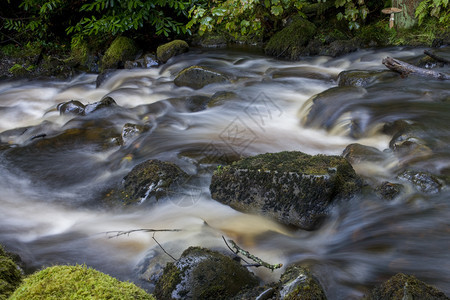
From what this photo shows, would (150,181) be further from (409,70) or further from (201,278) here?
(409,70)

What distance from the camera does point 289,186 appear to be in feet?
12.0

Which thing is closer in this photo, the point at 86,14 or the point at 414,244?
the point at 414,244

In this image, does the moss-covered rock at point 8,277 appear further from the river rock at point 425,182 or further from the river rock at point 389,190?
the river rock at point 425,182

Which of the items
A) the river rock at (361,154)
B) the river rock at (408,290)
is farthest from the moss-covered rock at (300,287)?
the river rock at (361,154)

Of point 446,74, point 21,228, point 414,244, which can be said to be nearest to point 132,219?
point 21,228

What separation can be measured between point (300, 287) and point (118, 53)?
8514 mm

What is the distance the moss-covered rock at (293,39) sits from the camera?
29.8 ft

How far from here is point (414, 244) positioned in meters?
3.34

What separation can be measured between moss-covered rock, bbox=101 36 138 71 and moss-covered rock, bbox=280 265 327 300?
27.3 ft

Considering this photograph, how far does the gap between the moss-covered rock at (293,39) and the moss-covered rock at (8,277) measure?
293 inches

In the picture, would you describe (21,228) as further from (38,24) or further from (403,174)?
(38,24)

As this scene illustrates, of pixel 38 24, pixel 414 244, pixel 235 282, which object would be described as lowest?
pixel 414 244

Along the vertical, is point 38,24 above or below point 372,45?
above

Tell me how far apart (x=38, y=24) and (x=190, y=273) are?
9569 mm
